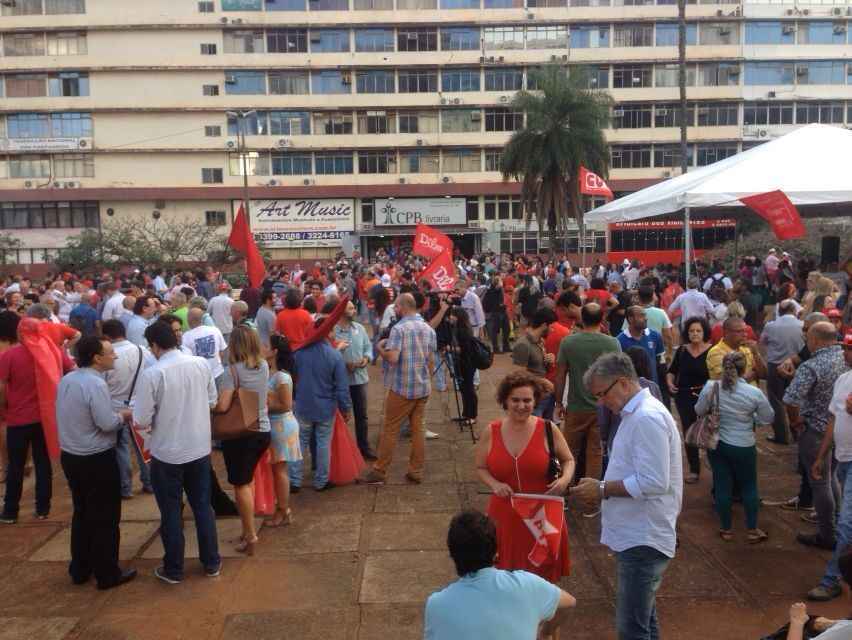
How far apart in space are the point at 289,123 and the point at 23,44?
1658cm

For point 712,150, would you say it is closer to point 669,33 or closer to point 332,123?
point 669,33

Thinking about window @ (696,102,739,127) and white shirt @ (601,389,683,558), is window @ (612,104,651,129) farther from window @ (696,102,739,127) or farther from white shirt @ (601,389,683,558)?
white shirt @ (601,389,683,558)

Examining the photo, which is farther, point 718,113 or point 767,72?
point 718,113

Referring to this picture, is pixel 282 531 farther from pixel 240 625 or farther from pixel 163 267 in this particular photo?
pixel 163 267

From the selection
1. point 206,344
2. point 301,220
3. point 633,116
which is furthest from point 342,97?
point 206,344

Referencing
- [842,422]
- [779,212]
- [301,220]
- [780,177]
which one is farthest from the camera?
[301,220]

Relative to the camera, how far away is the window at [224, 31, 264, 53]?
44531 mm

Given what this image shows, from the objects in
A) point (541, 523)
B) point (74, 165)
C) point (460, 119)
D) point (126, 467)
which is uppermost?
point (460, 119)

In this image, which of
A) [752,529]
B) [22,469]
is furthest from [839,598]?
[22,469]

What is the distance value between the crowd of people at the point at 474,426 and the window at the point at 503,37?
39.0 m

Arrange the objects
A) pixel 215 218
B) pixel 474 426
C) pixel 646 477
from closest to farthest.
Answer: pixel 646 477, pixel 474 426, pixel 215 218

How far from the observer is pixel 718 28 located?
146ft

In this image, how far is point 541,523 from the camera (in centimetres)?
383

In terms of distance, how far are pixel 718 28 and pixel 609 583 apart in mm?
46684
